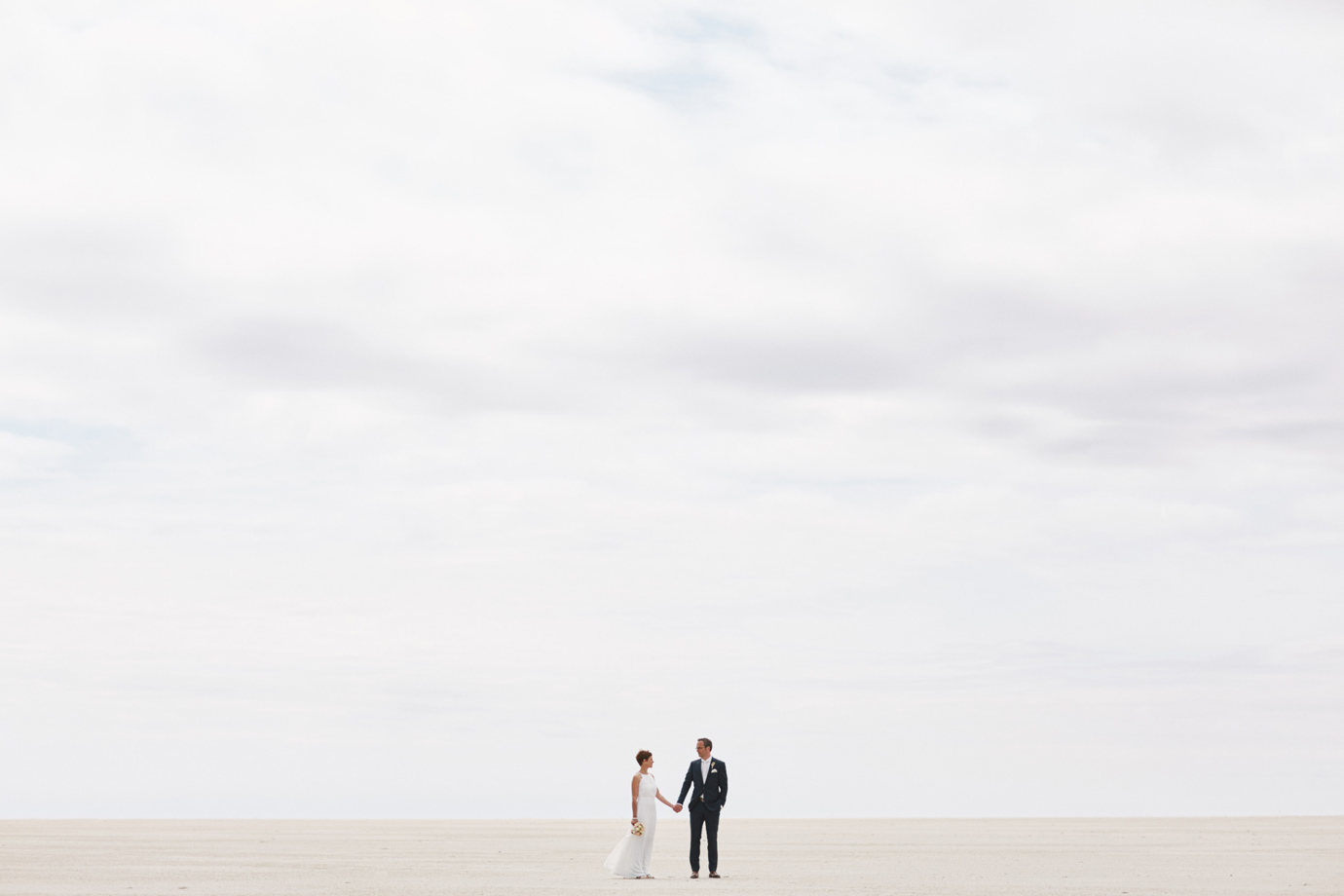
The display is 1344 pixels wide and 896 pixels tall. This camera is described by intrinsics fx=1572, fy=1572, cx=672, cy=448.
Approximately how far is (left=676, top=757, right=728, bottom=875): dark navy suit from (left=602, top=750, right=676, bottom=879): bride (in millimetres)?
645

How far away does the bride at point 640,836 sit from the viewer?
29.7m

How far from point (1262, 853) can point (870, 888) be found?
19.8m

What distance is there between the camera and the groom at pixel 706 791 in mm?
29344

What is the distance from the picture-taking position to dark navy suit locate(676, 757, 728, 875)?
29328mm

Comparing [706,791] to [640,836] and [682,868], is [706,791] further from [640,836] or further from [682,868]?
[682,868]

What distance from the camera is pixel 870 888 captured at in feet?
85.7

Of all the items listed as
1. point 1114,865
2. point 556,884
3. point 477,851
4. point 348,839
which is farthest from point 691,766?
point 348,839

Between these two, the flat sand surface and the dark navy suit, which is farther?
the dark navy suit

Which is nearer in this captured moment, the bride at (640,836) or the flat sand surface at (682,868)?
the flat sand surface at (682,868)

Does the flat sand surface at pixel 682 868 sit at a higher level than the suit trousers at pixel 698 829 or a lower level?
lower

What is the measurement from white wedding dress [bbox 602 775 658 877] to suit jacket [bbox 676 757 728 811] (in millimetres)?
794

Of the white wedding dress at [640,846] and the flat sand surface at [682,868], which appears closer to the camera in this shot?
the flat sand surface at [682,868]

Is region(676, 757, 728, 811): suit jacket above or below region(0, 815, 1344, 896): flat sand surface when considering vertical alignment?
above

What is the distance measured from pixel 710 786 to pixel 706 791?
0.39 feet
